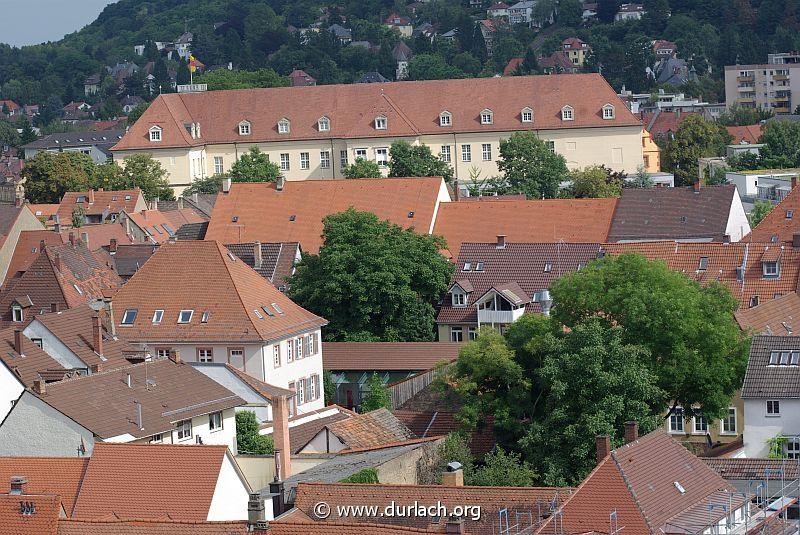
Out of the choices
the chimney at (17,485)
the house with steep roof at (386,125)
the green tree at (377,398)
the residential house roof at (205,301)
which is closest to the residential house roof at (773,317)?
the green tree at (377,398)

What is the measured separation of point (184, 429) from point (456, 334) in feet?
62.5

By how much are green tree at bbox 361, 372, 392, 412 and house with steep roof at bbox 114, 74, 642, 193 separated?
51.2 metres

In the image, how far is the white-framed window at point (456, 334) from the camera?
6369 cm

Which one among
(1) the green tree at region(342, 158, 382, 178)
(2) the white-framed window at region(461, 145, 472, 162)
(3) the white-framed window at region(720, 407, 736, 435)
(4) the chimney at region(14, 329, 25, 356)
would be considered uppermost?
(2) the white-framed window at region(461, 145, 472, 162)

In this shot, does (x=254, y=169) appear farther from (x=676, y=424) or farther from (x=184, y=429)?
(x=184, y=429)

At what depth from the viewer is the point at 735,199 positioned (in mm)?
77438

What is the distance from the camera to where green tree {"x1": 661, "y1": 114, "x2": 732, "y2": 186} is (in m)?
117

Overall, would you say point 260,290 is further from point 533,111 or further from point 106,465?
point 533,111

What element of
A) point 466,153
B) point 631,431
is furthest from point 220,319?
point 466,153

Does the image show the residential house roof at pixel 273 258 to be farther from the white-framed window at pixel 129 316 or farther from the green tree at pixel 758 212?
the green tree at pixel 758 212

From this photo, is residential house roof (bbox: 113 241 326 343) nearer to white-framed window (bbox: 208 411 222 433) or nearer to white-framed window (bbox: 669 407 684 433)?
white-framed window (bbox: 208 411 222 433)

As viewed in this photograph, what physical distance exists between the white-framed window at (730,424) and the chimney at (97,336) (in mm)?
15056

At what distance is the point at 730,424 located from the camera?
159 feet

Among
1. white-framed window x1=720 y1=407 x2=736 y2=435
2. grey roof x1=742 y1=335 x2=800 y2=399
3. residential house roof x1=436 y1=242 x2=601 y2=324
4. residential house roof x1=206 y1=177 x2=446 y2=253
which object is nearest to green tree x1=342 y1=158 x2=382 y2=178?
residential house roof x1=206 y1=177 x2=446 y2=253
